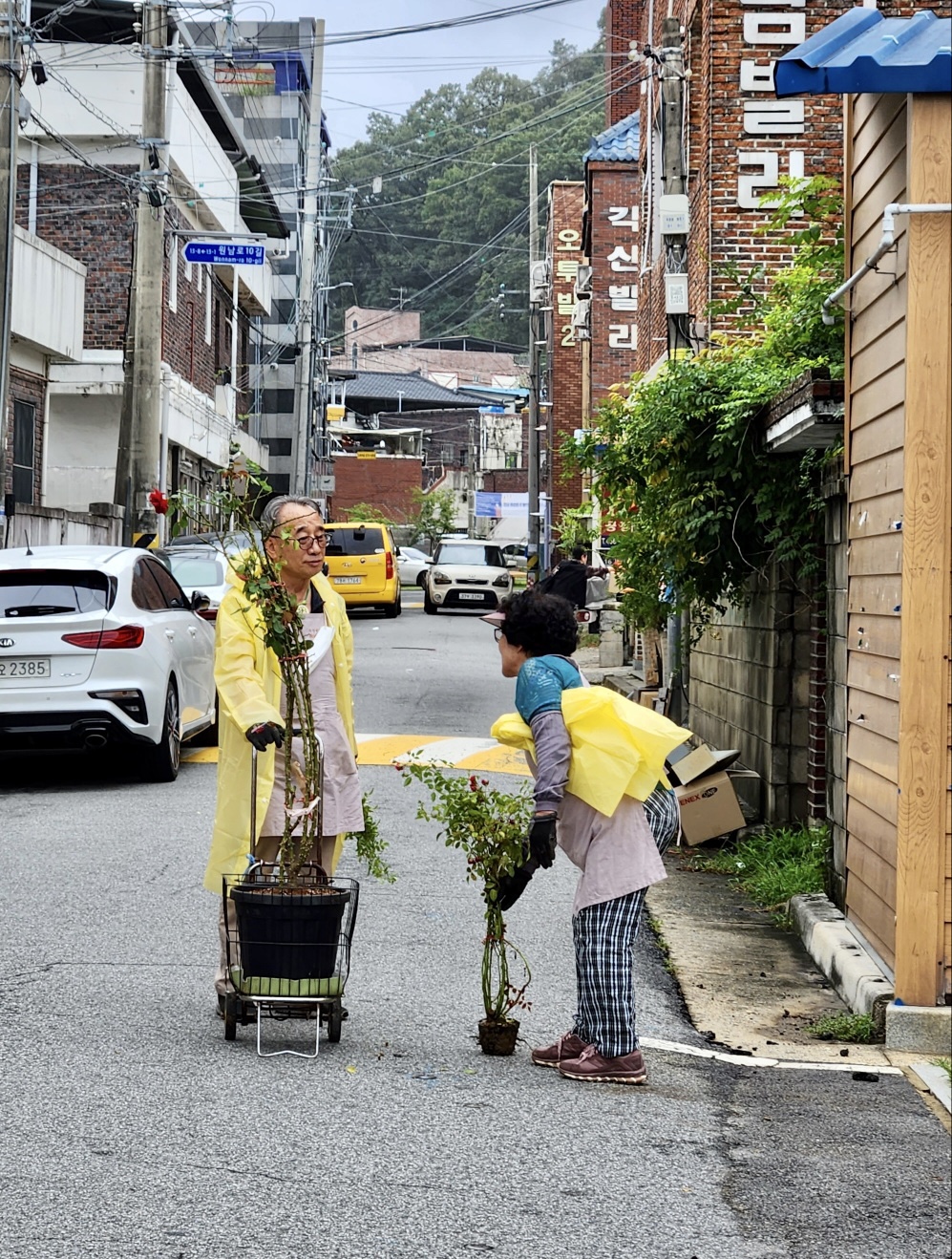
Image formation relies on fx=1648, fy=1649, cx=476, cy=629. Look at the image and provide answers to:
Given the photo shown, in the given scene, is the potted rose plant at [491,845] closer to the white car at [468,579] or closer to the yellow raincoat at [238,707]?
the yellow raincoat at [238,707]

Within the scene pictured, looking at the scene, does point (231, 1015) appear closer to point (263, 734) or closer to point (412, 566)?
point (263, 734)

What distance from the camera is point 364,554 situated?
119 ft

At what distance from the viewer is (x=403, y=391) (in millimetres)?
91688

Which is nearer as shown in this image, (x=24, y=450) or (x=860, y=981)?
(x=860, y=981)

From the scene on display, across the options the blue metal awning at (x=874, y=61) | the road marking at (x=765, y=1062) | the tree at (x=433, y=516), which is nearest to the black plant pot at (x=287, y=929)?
the road marking at (x=765, y=1062)

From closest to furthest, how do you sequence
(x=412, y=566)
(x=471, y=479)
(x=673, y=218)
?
(x=673, y=218) < (x=412, y=566) < (x=471, y=479)

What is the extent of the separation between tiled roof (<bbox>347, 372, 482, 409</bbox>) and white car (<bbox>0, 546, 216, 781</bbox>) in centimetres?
7988

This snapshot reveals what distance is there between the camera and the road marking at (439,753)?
45.0ft

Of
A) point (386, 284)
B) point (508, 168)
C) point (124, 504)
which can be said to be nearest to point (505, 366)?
point (386, 284)

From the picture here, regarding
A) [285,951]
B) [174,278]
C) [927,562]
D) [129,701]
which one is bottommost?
[285,951]

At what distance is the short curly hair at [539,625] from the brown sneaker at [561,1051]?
1.33 m

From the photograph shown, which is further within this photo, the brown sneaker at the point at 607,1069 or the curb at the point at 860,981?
the curb at the point at 860,981

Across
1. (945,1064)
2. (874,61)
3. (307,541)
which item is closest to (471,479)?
(874,61)

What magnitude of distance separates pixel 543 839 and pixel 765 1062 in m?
1.37
